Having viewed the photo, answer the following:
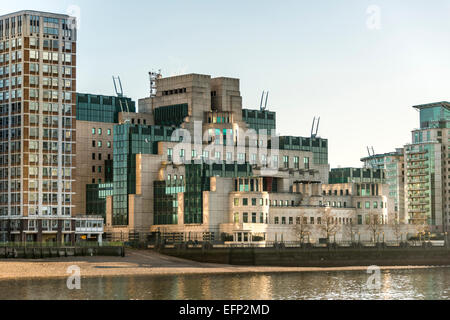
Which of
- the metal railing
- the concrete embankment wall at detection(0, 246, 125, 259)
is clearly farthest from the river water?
the metal railing

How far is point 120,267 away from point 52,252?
1575 centimetres

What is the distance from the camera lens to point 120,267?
176625 mm

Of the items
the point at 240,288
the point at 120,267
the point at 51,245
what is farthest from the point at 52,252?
the point at 240,288

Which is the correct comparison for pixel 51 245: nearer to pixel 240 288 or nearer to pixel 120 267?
pixel 120 267

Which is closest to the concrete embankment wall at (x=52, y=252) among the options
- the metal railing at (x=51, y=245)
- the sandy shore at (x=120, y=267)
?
the metal railing at (x=51, y=245)

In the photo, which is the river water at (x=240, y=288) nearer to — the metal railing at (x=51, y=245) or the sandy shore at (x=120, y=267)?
the sandy shore at (x=120, y=267)

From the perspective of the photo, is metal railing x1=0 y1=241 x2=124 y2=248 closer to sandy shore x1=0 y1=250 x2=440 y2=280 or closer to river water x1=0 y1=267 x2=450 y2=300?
sandy shore x1=0 y1=250 x2=440 y2=280

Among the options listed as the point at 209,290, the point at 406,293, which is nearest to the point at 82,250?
the point at 209,290

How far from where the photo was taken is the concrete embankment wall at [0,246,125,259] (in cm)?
18040

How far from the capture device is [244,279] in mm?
160625

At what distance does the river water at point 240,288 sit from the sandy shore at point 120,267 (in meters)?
8.20

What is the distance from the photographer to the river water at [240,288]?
4983 inches
